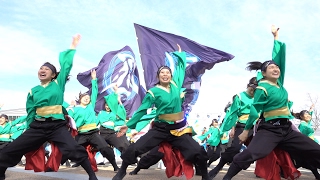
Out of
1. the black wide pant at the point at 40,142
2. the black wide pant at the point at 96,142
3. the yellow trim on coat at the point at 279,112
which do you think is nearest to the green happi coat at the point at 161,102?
the black wide pant at the point at 40,142

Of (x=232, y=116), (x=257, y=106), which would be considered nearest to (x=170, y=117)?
(x=257, y=106)

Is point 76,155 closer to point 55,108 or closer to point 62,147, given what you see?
point 62,147

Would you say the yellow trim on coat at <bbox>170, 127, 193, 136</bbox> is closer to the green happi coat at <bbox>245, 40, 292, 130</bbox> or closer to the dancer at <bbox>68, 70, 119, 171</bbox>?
the green happi coat at <bbox>245, 40, 292, 130</bbox>

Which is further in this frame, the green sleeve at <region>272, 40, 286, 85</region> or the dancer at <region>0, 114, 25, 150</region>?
the dancer at <region>0, 114, 25, 150</region>

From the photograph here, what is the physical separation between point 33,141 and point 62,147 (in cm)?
40

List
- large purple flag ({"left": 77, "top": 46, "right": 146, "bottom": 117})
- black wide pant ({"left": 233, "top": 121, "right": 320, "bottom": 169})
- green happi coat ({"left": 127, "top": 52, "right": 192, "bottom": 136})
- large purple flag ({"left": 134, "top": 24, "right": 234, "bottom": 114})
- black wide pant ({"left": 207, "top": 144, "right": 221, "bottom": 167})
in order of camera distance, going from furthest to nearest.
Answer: large purple flag ({"left": 77, "top": 46, "right": 146, "bottom": 117}), large purple flag ({"left": 134, "top": 24, "right": 234, "bottom": 114}), black wide pant ({"left": 207, "top": 144, "right": 221, "bottom": 167}), green happi coat ({"left": 127, "top": 52, "right": 192, "bottom": 136}), black wide pant ({"left": 233, "top": 121, "right": 320, "bottom": 169})

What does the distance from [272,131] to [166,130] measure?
57.5 inches

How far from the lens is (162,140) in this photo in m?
4.69

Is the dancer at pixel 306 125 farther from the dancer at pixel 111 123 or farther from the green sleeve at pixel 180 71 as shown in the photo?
the dancer at pixel 111 123


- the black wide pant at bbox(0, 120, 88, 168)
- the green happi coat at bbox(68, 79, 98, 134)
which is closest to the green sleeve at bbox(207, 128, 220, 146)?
the green happi coat at bbox(68, 79, 98, 134)

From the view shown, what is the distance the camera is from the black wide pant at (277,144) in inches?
151

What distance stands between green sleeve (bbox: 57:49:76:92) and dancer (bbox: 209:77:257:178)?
2.94m

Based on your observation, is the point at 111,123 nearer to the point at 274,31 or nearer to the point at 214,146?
the point at 214,146

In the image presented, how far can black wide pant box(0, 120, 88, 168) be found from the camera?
4.37m
